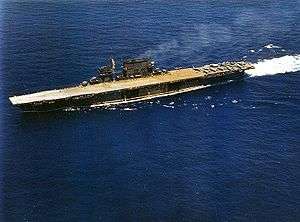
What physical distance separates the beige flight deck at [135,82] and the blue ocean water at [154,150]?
4.11m

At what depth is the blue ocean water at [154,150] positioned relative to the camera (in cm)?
11944

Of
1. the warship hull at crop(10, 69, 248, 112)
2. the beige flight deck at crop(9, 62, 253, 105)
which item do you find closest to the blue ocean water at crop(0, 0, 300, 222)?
the warship hull at crop(10, 69, 248, 112)

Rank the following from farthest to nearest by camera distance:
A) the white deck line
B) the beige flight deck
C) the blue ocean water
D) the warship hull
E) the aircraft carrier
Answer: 1. the aircraft carrier
2. the beige flight deck
3. the white deck line
4. the warship hull
5. the blue ocean water

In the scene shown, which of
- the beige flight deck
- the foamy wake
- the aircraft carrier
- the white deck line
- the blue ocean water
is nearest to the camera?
the blue ocean water

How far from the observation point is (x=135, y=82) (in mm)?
174875

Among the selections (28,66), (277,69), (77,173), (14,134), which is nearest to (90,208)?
(77,173)

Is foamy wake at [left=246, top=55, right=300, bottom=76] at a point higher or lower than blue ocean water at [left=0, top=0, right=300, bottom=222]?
lower

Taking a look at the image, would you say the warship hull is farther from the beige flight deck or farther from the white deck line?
the white deck line

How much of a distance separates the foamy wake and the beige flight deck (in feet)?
10.5

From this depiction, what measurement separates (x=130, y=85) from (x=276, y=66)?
43.4 metres

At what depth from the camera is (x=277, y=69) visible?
18238 cm

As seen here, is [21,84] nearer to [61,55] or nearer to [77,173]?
[61,55]

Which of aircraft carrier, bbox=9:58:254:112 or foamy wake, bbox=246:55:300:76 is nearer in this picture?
aircraft carrier, bbox=9:58:254:112

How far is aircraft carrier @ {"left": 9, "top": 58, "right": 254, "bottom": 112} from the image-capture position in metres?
162
